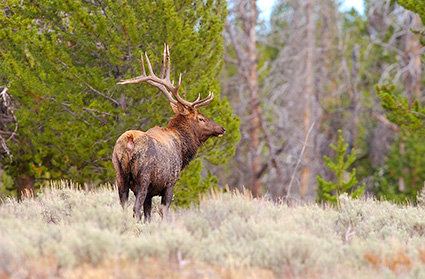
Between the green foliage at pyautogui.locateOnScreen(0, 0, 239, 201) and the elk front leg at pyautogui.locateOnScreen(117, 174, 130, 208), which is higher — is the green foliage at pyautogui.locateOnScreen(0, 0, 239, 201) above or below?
above

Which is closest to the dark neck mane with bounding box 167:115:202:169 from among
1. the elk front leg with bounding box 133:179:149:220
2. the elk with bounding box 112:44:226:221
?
the elk with bounding box 112:44:226:221

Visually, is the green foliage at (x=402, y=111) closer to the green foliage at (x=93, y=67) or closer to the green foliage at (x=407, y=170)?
the green foliage at (x=93, y=67)

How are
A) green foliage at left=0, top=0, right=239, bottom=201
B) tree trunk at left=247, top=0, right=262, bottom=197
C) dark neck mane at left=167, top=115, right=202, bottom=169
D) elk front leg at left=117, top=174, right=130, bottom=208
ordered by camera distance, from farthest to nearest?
tree trunk at left=247, top=0, right=262, bottom=197 → green foliage at left=0, top=0, right=239, bottom=201 → dark neck mane at left=167, top=115, right=202, bottom=169 → elk front leg at left=117, top=174, right=130, bottom=208

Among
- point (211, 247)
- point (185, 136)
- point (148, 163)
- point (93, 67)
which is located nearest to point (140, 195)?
point (148, 163)

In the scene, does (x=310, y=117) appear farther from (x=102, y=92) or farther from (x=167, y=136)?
(x=167, y=136)

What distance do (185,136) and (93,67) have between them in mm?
4319

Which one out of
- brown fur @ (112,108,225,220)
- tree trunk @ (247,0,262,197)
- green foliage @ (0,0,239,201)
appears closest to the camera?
brown fur @ (112,108,225,220)

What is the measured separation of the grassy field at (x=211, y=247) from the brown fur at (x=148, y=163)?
619 mm

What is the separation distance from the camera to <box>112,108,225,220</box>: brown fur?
740cm

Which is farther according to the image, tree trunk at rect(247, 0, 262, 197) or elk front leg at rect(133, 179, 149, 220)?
tree trunk at rect(247, 0, 262, 197)

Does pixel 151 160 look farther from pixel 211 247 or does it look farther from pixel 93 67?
pixel 93 67

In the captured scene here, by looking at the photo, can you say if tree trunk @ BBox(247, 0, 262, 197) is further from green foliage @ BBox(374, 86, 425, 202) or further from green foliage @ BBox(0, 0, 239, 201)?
green foliage @ BBox(0, 0, 239, 201)

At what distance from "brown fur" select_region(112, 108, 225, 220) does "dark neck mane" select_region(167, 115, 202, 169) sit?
0.7 inches

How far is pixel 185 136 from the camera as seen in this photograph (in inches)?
341
